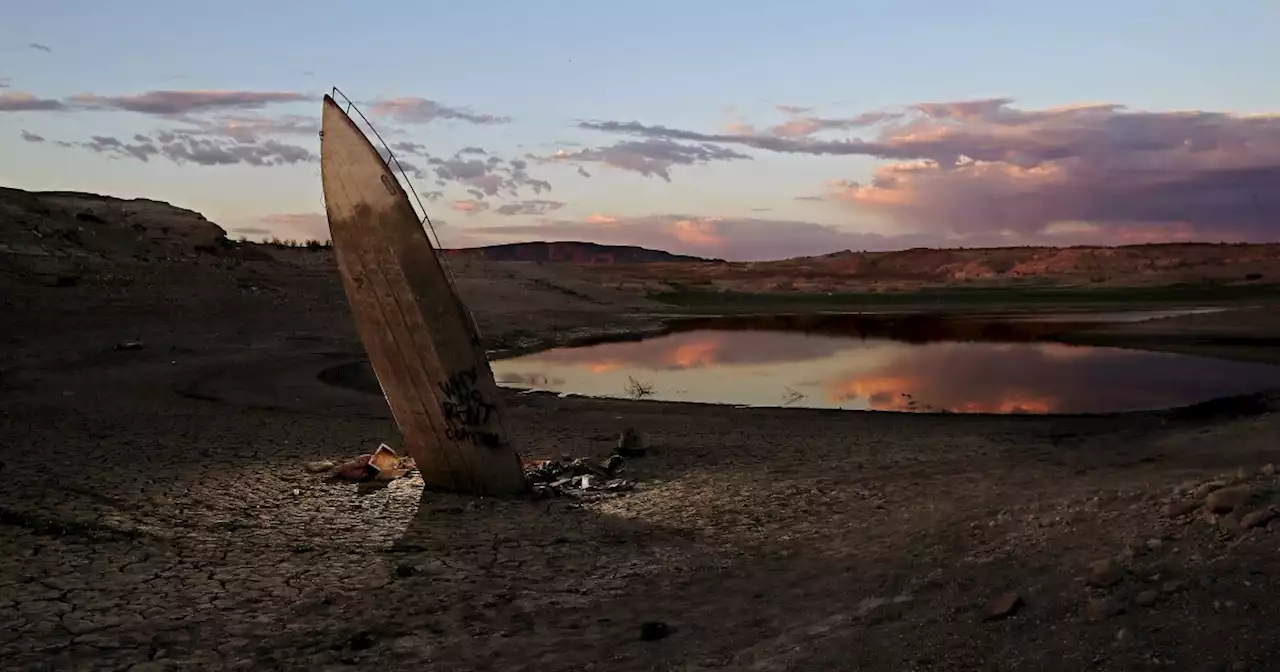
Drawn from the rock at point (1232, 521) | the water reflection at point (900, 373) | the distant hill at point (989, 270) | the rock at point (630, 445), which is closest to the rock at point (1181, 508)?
the rock at point (1232, 521)

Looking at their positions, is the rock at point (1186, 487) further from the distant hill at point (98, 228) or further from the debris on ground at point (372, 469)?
the distant hill at point (98, 228)

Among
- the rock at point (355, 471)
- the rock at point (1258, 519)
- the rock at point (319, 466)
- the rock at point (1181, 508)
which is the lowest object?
the rock at point (319, 466)

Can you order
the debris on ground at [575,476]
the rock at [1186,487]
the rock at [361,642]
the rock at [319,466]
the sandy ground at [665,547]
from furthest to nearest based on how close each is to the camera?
Answer: the rock at [319,466], the debris on ground at [575,476], the rock at [1186,487], the rock at [361,642], the sandy ground at [665,547]

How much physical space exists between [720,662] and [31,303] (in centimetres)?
2595

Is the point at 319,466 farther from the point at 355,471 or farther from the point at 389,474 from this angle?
the point at 389,474

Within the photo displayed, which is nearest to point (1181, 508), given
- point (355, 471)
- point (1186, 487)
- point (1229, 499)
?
point (1229, 499)

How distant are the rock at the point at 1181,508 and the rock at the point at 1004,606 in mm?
1589

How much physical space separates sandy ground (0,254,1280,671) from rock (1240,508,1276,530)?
2.6 inches

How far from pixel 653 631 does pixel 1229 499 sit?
368cm

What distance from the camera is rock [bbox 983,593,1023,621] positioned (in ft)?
17.1

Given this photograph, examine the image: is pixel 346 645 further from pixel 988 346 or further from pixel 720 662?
pixel 988 346

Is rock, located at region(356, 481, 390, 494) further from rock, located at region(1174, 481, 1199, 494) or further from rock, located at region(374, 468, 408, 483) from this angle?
rock, located at region(1174, 481, 1199, 494)

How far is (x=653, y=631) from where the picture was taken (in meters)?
5.72

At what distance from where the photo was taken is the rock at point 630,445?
38.9 feet
